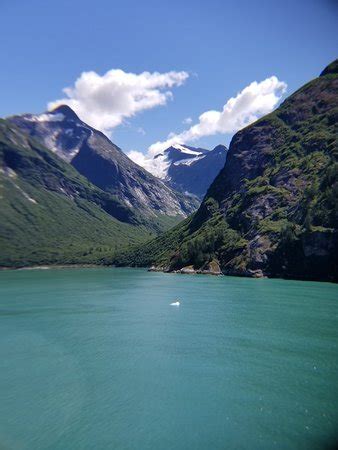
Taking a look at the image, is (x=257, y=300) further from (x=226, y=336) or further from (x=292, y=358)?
(x=292, y=358)

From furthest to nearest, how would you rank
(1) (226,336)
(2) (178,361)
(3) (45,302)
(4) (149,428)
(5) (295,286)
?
(5) (295,286)
(3) (45,302)
(1) (226,336)
(2) (178,361)
(4) (149,428)

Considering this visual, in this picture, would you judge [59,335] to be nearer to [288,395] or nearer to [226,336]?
[226,336]

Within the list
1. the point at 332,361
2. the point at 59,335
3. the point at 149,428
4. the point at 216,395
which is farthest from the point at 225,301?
the point at 149,428

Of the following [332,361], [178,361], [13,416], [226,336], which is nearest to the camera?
[13,416]

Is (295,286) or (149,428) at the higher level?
(295,286)

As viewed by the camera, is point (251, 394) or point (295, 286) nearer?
point (251, 394)

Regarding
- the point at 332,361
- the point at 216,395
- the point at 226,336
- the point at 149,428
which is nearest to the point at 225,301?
the point at 226,336
